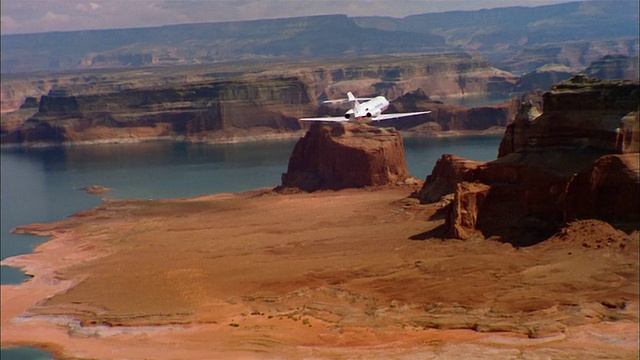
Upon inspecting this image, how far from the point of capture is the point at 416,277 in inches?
1617

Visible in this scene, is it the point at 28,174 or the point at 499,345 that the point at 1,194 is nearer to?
the point at 28,174

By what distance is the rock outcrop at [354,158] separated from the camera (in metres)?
77.0

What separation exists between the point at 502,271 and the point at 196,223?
3104cm

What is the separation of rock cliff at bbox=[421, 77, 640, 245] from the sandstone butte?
8cm

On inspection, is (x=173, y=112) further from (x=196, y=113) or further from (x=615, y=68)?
(x=615, y=68)

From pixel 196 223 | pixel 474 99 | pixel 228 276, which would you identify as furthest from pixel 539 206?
pixel 474 99

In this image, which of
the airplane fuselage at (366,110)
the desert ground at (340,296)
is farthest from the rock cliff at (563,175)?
the airplane fuselage at (366,110)

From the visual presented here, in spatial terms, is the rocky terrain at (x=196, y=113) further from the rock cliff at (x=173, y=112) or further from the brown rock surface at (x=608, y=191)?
the brown rock surface at (x=608, y=191)

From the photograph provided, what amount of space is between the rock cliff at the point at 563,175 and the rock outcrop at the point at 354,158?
96.8 ft

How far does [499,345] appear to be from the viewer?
31812 millimetres

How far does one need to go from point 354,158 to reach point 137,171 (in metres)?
43.6

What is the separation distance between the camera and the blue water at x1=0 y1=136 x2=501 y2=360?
84250mm

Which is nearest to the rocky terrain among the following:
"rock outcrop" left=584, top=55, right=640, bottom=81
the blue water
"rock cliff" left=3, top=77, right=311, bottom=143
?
"rock cliff" left=3, top=77, right=311, bottom=143

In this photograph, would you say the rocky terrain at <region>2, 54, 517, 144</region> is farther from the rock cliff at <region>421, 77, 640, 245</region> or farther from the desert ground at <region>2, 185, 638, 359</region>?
the rock cliff at <region>421, 77, 640, 245</region>
